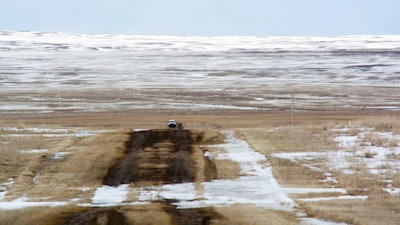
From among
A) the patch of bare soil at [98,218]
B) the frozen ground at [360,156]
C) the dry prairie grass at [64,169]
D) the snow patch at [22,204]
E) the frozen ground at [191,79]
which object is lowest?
the frozen ground at [191,79]

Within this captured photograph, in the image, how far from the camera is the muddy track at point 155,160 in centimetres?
1909

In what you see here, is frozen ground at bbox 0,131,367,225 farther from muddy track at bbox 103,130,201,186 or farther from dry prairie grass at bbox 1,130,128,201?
muddy track at bbox 103,130,201,186

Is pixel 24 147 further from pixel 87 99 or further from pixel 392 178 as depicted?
pixel 87 99

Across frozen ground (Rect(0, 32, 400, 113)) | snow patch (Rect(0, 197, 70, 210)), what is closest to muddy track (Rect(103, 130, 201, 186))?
snow patch (Rect(0, 197, 70, 210))

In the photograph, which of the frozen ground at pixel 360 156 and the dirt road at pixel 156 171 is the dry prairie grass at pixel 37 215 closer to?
the dirt road at pixel 156 171

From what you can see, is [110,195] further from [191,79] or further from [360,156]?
[191,79]

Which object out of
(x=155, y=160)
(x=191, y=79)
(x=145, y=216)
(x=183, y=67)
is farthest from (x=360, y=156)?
(x=183, y=67)

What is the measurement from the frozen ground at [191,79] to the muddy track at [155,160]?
25107 millimetres

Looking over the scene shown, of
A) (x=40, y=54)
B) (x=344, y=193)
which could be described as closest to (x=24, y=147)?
(x=344, y=193)

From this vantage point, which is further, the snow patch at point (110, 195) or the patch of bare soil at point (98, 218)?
the snow patch at point (110, 195)

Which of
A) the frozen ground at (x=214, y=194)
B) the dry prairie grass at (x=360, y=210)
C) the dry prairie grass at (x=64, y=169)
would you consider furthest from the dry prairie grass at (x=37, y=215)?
the dry prairie grass at (x=360, y=210)

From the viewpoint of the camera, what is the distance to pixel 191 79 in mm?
87188

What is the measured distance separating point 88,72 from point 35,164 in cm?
7672

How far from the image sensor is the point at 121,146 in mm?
25125
